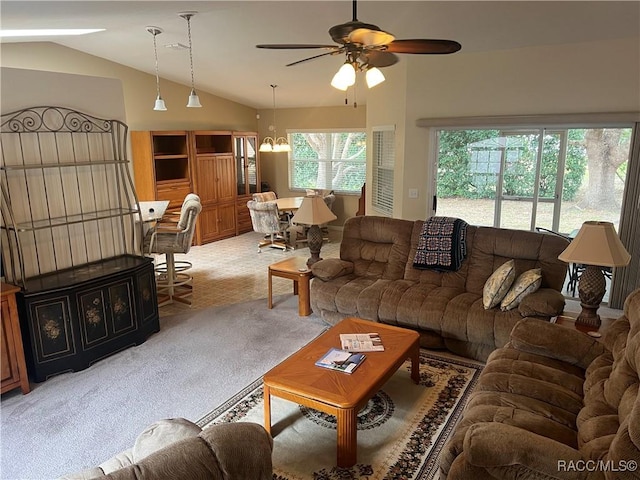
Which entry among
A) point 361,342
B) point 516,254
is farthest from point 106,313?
point 516,254

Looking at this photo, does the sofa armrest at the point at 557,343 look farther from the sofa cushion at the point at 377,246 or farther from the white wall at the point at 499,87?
the white wall at the point at 499,87

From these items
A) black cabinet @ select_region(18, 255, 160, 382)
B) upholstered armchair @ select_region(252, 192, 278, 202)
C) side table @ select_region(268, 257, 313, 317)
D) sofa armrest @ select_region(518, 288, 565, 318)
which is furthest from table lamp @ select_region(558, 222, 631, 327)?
upholstered armchair @ select_region(252, 192, 278, 202)

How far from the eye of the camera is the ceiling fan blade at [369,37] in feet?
7.50

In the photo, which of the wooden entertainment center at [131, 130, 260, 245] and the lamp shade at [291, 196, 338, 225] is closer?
the lamp shade at [291, 196, 338, 225]

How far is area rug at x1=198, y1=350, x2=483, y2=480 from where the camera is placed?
249 cm

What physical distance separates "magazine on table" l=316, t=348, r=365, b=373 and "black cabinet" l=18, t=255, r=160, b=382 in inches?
77.9

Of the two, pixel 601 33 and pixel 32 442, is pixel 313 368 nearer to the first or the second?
→ pixel 32 442

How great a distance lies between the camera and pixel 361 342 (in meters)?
3.11

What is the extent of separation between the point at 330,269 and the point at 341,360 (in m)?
1.58

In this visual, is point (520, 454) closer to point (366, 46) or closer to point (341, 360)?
point (341, 360)

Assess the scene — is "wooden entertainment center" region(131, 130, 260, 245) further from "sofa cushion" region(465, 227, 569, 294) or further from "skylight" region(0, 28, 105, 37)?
"sofa cushion" region(465, 227, 569, 294)

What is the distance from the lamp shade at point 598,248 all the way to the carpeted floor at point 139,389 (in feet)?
7.47

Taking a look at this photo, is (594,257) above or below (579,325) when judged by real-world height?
above

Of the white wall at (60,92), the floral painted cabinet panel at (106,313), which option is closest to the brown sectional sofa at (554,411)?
the floral painted cabinet panel at (106,313)
